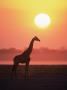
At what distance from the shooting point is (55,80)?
35.6ft

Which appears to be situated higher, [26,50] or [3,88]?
[26,50]

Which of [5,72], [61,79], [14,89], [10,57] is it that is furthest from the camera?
[10,57]

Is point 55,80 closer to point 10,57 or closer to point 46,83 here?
point 46,83

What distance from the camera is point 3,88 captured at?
969cm

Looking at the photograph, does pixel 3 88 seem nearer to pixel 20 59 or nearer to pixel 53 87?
pixel 53 87

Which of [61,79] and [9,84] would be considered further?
[61,79]

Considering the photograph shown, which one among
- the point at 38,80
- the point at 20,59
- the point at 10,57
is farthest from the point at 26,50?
the point at 10,57

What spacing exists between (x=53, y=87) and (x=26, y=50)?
85.5 inches

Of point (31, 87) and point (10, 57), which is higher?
point (10, 57)

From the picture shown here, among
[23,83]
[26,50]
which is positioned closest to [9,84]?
[23,83]

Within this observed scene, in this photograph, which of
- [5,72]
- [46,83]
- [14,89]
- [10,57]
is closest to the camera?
[14,89]

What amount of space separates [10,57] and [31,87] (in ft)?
27.8

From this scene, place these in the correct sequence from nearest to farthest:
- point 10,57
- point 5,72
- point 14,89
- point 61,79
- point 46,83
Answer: point 14,89
point 46,83
point 61,79
point 5,72
point 10,57

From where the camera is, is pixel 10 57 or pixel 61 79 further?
pixel 10 57
